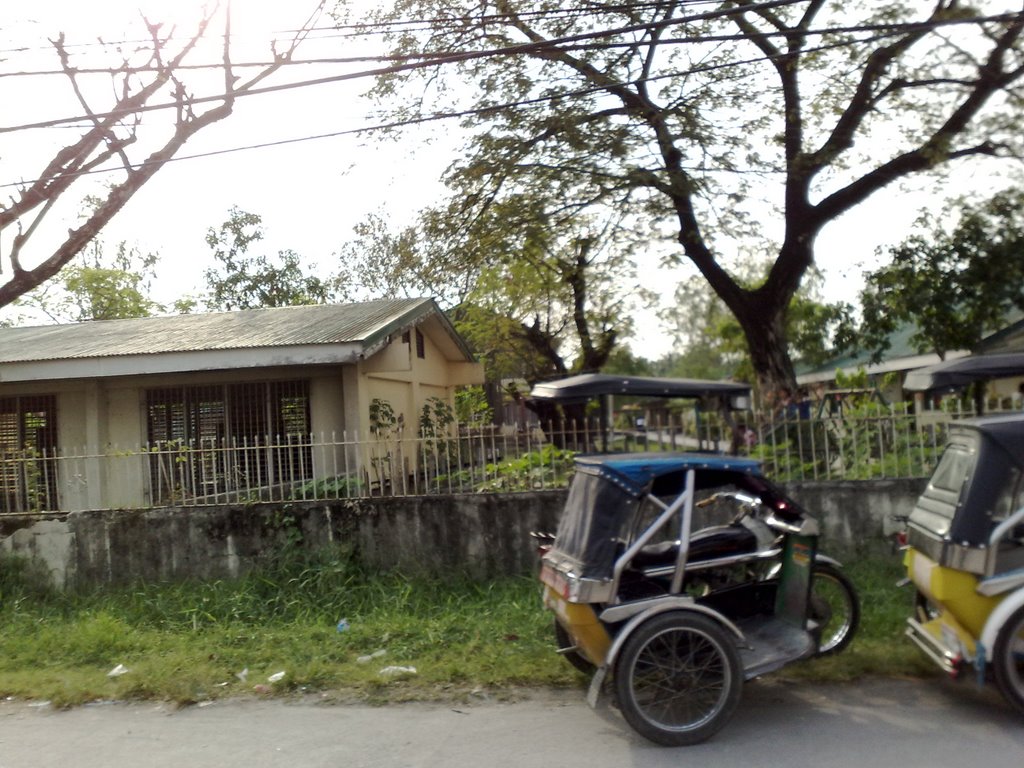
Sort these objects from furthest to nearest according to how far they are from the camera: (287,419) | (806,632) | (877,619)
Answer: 1. (287,419)
2. (877,619)
3. (806,632)

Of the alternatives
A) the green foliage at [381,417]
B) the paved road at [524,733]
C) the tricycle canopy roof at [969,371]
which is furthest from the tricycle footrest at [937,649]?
Answer: the green foliage at [381,417]

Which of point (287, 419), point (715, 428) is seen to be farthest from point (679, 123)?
point (287, 419)

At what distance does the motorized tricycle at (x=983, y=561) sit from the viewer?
5125 mm

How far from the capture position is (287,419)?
47.3 ft

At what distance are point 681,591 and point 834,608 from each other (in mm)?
1487

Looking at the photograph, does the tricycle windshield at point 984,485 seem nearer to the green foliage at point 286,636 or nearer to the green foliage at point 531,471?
the green foliage at point 286,636

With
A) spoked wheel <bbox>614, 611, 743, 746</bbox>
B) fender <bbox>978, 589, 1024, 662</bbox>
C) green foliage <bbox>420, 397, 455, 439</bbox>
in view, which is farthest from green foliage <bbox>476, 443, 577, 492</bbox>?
green foliage <bbox>420, 397, 455, 439</bbox>

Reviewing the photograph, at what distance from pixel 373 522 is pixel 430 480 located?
68 centimetres

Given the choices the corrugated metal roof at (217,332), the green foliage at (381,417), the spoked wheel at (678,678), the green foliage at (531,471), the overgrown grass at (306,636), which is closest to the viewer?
the spoked wheel at (678,678)

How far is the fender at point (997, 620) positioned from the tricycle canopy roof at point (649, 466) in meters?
1.49

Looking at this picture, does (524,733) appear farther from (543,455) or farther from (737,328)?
(737,328)

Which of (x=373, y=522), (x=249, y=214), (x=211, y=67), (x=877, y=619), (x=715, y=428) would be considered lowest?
(x=877, y=619)

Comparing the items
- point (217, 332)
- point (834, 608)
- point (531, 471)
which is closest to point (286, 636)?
point (531, 471)

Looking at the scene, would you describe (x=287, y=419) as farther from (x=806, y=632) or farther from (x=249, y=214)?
(x=249, y=214)
